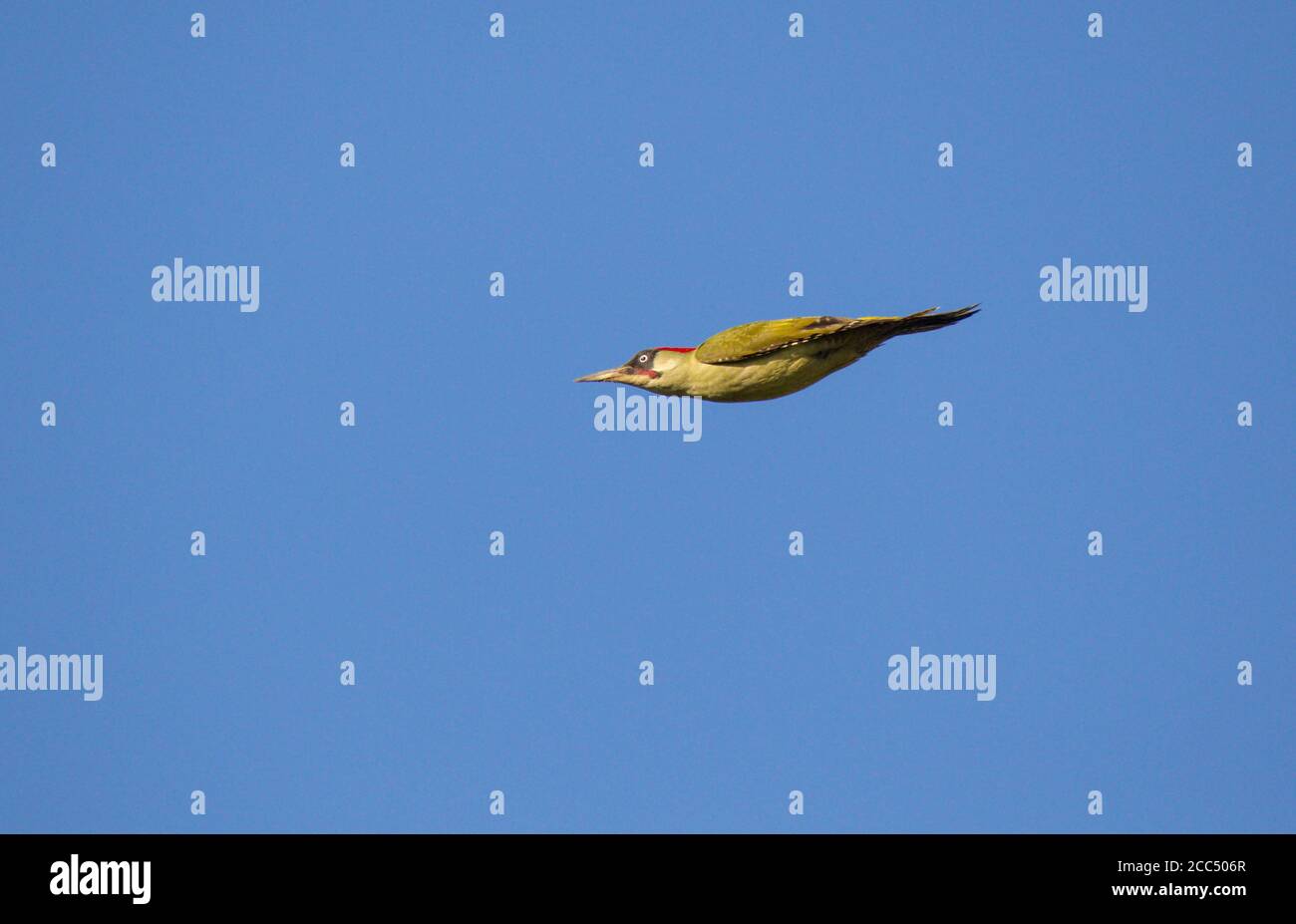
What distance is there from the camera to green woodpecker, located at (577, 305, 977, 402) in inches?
844

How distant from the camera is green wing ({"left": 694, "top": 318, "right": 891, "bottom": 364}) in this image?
70.2 ft

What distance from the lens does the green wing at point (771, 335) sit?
21.4 meters

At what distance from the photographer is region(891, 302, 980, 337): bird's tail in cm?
2117

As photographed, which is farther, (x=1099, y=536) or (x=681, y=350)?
(x=1099, y=536)

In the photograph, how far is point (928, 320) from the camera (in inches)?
844

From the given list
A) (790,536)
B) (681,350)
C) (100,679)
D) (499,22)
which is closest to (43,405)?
(100,679)

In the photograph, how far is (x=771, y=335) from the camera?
70.5 feet

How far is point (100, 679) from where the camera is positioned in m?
34.1

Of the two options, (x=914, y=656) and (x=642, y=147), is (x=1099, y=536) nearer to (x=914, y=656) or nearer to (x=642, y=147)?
(x=914, y=656)

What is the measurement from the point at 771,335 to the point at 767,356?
0.78 ft

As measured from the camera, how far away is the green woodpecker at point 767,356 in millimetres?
21438

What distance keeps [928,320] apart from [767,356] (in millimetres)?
1792
